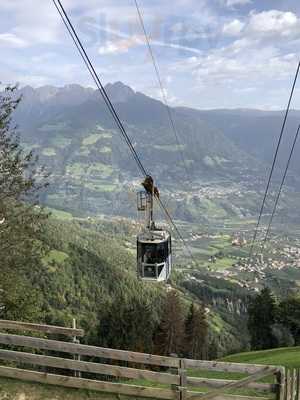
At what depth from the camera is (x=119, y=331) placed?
66.5 metres

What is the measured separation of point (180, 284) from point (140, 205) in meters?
149

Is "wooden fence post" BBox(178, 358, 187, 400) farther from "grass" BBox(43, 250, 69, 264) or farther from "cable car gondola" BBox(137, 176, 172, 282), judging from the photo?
"grass" BBox(43, 250, 69, 264)

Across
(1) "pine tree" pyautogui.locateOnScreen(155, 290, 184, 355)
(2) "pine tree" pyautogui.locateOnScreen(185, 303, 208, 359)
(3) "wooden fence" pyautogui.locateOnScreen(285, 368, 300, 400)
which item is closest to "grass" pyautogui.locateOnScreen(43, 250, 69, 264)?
(2) "pine tree" pyautogui.locateOnScreen(185, 303, 208, 359)

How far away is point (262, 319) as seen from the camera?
2729 inches

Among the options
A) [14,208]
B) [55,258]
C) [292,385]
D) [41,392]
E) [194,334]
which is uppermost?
[14,208]

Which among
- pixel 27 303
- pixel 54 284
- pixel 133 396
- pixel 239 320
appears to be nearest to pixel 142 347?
pixel 27 303

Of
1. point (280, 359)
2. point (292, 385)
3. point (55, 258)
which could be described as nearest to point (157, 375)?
point (292, 385)

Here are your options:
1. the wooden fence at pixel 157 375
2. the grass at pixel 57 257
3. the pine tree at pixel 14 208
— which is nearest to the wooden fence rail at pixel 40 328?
the wooden fence at pixel 157 375

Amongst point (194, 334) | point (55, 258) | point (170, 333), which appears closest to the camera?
point (170, 333)

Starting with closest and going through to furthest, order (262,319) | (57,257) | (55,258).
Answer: (262,319) → (55,258) → (57,257)

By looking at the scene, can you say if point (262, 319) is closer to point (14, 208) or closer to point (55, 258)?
point (14, 208)

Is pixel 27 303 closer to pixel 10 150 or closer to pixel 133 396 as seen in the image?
pixel 10 150

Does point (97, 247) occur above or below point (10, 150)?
below

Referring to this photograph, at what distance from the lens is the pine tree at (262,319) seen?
67.9 meters
